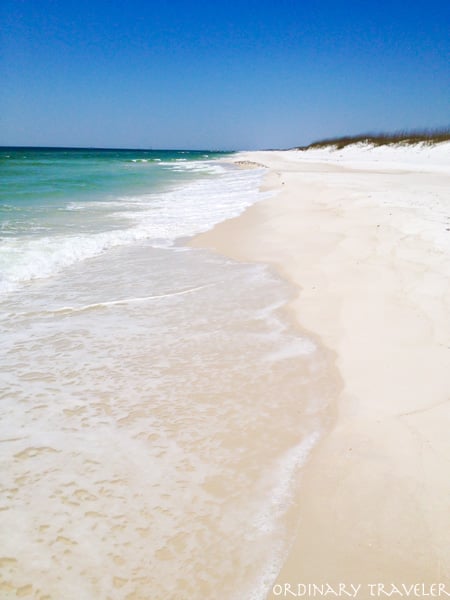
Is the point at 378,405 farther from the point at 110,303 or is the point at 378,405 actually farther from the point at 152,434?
the point at 110,303

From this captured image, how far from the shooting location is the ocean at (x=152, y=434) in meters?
1.66

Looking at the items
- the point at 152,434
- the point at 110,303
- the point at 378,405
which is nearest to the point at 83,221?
the point at 110,303

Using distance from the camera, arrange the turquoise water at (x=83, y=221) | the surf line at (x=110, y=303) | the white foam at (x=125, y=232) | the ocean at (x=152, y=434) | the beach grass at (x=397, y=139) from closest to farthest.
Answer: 1. the ocean at (x=152, y=434)
2. the surf line at (x=110, y=303)
3. the white foam at (x=125, y=232)
4. the turquoise water at (x=83, y=221)
5. the beach grass at (x=397, y=139)

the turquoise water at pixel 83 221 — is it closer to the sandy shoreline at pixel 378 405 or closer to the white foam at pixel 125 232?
the white foam at pixel 125 232

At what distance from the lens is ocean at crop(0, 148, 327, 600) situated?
1.66 m

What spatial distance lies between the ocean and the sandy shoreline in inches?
6.5

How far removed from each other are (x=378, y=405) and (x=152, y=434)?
147cm

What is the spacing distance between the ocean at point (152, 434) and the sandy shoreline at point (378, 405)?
166 mm

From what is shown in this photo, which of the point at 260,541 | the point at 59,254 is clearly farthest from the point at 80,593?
the point at 59,254

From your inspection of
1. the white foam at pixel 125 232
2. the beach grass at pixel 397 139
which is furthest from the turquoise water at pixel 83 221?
the beach grass at pixel 397 139

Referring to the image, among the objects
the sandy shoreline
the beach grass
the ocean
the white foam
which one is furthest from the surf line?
the beach grass

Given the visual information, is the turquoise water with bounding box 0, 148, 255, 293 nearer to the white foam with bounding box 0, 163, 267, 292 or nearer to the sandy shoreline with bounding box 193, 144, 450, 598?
the white foam with bounding box 0, 163, 267, 292

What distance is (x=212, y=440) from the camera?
2318mm

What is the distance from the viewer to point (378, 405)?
101 inches
